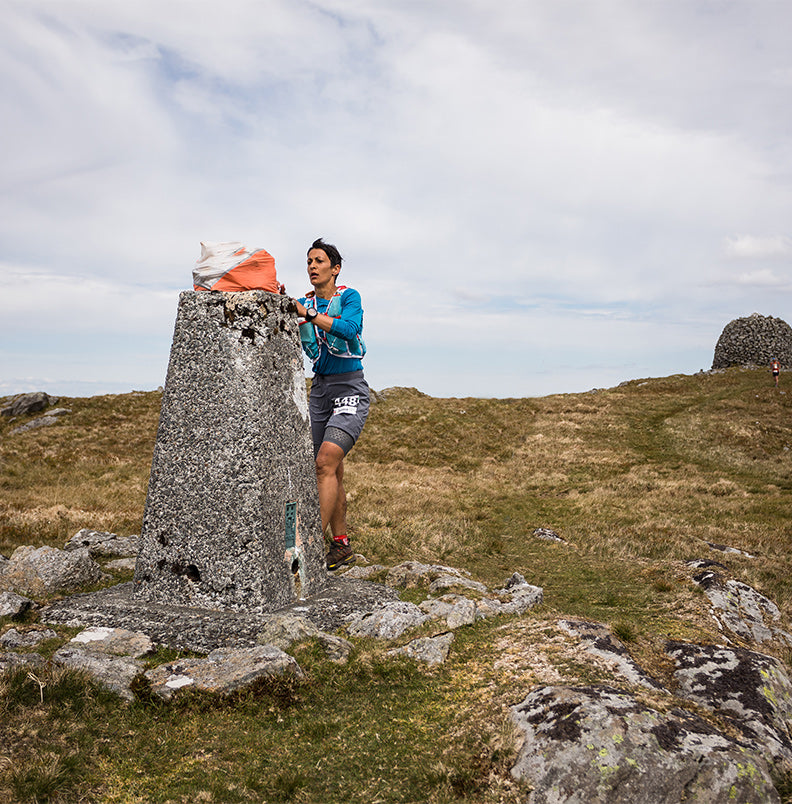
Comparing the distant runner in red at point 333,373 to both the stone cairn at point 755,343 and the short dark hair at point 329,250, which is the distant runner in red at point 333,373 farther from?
the stone cairn at point 755,343

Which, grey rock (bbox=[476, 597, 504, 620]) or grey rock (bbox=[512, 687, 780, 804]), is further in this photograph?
grey rock (bbox=[476, 597, 504, 620])

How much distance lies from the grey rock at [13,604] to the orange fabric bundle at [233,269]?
13.5 feet

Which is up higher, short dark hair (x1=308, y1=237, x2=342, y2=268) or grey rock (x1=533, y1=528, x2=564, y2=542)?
short dark hair (x1=308, y1=237, x2=342, y2=268)

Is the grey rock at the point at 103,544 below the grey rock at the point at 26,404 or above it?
below

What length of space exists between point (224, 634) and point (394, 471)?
60.6ft

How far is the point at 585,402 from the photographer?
148ft

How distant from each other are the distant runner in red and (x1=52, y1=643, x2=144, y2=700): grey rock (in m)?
3.15

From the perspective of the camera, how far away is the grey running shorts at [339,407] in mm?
8625

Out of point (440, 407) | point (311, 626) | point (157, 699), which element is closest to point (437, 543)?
point (311, 626)

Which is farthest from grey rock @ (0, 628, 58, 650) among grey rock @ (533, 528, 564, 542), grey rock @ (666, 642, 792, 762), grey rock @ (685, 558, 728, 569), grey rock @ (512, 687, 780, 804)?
grey rock @ (533, 528, 564, 542)

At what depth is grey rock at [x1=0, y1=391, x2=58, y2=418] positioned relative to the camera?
3619cm

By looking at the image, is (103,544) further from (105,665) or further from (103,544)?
(105,665)

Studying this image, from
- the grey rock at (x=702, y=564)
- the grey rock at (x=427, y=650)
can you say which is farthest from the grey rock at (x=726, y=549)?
the grey rock at (x=427, y=650)

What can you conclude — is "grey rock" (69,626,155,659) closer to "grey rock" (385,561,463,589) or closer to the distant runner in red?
the distant runner in red
